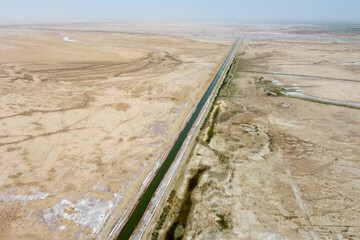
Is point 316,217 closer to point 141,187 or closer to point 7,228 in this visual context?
point 141,187

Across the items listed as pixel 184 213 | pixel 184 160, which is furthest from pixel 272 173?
pixel 184 213

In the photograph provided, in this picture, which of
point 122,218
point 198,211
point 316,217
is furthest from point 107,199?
point 316,217

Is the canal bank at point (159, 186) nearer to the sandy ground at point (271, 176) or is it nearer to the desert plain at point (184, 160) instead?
the desert plain at point (184, 160)

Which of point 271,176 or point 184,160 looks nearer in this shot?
point 271,176

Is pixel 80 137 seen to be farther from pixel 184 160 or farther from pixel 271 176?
pixel 271 176

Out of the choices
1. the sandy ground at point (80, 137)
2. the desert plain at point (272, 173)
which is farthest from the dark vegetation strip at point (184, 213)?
the sandy ground at point (80, 137)
